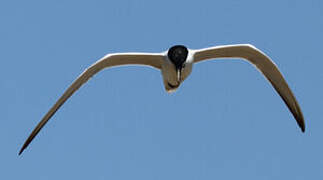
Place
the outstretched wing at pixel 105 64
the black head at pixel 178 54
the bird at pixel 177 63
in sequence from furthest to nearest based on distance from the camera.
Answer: the outstretched wing at pixel 105 64 → the bird at pixel 177 63 → the black head at pixel 178 54

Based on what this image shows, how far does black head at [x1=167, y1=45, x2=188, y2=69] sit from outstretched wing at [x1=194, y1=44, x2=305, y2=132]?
3.17ft

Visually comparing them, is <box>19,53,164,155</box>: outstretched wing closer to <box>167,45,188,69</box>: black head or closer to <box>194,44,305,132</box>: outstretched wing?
<box>167,45,188,69</box>: black head

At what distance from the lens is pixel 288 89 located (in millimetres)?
29797

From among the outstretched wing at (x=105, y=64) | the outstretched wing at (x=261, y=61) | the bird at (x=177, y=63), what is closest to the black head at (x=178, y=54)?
the bird at (x=177, y=63)

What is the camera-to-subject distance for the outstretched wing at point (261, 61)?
28547 millimetres

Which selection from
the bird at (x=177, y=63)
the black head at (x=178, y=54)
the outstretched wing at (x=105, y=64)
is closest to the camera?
the black head at (x=178, y=54)

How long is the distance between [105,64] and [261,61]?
4446 mm

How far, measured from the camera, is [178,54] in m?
27.3

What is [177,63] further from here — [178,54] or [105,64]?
[105,64]

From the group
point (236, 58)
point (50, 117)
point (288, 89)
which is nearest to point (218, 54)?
point (236, 58)

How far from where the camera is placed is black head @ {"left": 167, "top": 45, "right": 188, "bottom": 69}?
1074 inches

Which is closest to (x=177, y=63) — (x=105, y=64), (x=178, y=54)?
(x=178, y=54)

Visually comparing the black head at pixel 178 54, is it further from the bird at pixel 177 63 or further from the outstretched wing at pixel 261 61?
the outstretched wing at pixel 261 61

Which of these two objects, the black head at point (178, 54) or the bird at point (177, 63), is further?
the bird at point (177, 63)
